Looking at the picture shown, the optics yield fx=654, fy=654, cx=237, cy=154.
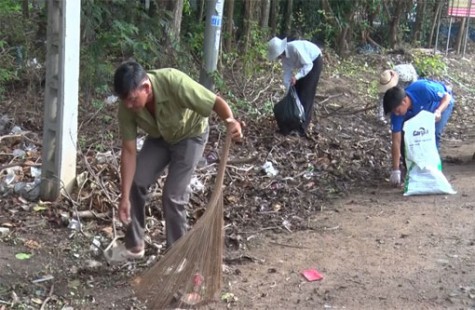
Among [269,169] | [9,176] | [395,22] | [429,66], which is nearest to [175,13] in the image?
[269,169]

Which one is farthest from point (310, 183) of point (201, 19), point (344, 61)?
point (344, 61)

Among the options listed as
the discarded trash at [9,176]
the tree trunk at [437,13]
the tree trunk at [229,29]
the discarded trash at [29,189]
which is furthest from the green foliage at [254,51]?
the tree trunk at [437,13]

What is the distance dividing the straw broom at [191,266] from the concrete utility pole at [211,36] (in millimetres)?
3204

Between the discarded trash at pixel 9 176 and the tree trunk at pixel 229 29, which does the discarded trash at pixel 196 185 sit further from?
the tree trunk at pixel 229 29

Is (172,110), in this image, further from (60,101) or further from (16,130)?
(16,130)

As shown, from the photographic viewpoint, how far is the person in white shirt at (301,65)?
750 centimetres

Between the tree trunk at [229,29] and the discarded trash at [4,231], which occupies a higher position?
the tree trunk at [229,29]

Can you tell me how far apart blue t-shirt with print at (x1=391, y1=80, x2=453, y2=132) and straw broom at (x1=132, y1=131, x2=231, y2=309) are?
9.41ft

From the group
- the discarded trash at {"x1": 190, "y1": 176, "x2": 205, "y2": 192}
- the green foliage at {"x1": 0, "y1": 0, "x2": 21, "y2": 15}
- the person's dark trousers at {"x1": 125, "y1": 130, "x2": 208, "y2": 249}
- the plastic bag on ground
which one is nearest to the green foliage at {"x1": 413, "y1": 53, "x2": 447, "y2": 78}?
the plastic bag on ground

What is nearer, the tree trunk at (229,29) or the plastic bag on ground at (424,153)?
the plastic bag on ground at (424,153)

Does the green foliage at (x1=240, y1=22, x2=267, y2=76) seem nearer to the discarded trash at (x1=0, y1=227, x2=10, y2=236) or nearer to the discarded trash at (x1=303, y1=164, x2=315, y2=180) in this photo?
the discarded trash at (x1=303, y1=164, x2=315, y2=180)

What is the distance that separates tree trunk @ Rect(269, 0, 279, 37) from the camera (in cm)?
1272

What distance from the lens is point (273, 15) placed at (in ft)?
42.1

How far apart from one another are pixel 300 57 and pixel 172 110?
13.2 ft
